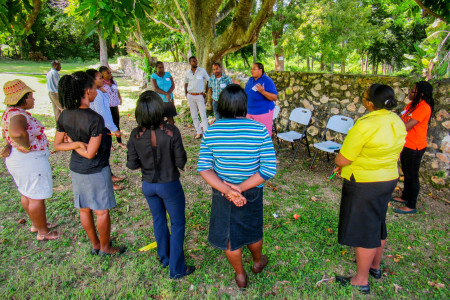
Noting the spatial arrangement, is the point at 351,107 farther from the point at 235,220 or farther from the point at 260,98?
the point at 235,220

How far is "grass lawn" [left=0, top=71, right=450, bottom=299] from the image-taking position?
2.80 metres

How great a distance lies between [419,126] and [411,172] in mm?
724

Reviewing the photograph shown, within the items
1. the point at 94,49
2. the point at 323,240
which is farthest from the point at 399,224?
the point at 94,49

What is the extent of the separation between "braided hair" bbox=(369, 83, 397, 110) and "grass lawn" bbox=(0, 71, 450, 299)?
1887 millimetres

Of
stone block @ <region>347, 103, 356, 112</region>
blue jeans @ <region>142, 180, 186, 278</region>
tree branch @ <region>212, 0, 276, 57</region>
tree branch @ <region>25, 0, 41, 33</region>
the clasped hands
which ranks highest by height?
tree branch @ <region>212, 0, 276, 57</region>

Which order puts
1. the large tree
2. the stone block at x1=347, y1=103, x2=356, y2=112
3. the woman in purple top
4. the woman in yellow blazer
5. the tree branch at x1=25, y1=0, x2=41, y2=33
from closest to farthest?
the woman in yellow blazer < the tree branch at x1=25, y1=0, x2=41, y2=33 < the woman in purple top < the stone block at x1=347, y1=103, x2=356, y2=112 < the large tree

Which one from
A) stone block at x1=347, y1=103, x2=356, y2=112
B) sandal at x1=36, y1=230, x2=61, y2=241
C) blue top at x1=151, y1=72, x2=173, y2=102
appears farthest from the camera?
blue top at x1=151, y1=72, x2=173, y2=102

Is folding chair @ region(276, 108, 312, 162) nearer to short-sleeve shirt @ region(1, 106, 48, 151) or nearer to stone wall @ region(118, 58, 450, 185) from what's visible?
stone wall @ region(118, 58, 450, 185)

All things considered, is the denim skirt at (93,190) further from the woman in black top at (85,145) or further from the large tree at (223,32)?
the large tree at (223,32)

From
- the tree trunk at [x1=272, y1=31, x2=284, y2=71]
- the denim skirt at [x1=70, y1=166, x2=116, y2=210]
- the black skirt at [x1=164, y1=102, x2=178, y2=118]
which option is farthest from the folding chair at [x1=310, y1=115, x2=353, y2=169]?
the tree trunk at [x1=272, y1=31, x2=284, y2=71]

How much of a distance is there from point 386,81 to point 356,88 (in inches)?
25.5

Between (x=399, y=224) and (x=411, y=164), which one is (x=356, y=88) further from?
(x=399, y=224)

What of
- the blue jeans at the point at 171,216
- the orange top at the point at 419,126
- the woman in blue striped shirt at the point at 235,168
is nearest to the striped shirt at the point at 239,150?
the woman in blue striped shirt at the point at 235,168

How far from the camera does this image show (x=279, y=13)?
1828cm
